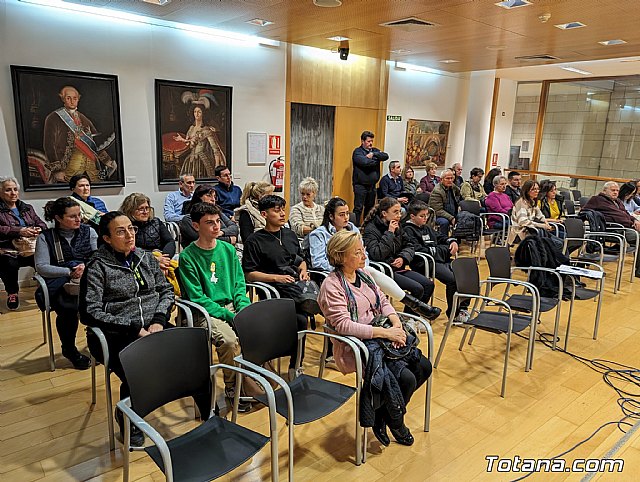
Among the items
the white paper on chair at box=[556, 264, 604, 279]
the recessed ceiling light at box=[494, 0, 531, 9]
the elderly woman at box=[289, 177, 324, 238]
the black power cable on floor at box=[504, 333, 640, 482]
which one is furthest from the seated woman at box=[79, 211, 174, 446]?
the recessed ceiling light at box=[494, 0, 531, 9]

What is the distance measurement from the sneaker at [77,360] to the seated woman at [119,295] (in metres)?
0.92

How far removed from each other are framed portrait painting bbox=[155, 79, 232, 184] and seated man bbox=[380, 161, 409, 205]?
2.69 m

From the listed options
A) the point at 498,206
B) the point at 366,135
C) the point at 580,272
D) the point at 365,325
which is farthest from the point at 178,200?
the point at 498,206

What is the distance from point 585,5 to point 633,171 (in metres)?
7.61

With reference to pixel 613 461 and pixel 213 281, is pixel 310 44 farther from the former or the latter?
pixel 613 461

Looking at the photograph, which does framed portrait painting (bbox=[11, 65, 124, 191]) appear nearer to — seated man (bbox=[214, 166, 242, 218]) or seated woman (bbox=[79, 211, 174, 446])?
seated man (bbox=[214, 166, 242, 218])

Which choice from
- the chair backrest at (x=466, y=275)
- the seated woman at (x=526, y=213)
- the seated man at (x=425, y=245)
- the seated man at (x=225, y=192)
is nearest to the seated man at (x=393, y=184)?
the seated woman at (x=526, y=213)

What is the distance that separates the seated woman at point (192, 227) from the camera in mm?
4773

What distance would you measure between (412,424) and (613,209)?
17.2 feet

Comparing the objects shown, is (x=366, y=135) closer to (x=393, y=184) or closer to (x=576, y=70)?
(x=393, y=184)

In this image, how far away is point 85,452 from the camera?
2664 millimetres

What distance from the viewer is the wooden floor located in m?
2.59

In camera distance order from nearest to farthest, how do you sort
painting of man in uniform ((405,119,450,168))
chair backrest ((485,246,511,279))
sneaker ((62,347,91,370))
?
sneaker ((62,347,91,370)) < chair backrest ((485,246,511,279)) < painting of man in uniform ((405,119,450,168))

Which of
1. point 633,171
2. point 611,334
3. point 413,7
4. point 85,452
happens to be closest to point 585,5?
point 413,7
